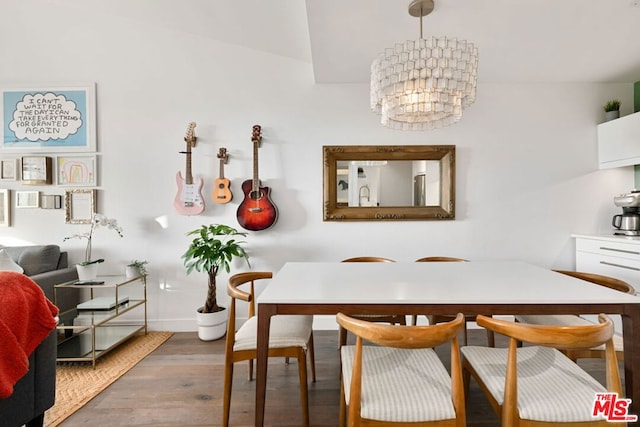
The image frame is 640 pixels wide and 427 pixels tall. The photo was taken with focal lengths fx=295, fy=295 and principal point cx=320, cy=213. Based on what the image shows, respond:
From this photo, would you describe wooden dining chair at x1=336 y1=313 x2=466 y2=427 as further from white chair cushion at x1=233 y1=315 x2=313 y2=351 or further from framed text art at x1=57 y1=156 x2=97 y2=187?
framed text art at x1=57 y1=156 x2=97 y2=187

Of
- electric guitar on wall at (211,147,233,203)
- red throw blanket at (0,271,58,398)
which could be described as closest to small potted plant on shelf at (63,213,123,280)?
electric guitar on wall at (211,147,233,203)

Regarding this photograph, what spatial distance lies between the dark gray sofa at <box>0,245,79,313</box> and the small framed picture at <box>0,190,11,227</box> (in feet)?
1.33

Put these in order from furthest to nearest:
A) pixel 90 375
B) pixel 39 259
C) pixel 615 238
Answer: pixel 39 259, pixel 615 238, pixel 90 375

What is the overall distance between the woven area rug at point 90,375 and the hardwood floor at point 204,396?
0.06 meters

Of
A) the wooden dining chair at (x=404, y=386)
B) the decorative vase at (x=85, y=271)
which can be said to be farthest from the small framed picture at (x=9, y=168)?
the wooden dining chair at (x=404, y=386)

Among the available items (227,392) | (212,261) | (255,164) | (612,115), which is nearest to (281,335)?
(227,392)

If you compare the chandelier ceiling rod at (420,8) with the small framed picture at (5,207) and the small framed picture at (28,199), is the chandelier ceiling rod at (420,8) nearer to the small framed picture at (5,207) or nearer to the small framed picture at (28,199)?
the small framed picture at (28,199)

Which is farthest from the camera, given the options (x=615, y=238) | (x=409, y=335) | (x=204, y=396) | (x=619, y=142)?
(x=619, y=142)

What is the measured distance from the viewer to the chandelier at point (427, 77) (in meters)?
1.46

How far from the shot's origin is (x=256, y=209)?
2.73 meters

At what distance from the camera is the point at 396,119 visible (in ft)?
5.87

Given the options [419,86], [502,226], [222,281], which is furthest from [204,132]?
[502,226]

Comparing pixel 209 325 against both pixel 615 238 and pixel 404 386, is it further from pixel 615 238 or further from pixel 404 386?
pixel 615 238

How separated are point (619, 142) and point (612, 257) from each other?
40.9 inches
